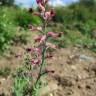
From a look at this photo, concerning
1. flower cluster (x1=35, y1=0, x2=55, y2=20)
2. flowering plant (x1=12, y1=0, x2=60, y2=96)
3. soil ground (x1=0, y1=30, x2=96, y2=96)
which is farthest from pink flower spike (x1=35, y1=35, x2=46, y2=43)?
soil ground (x1=0, y1=30, x2=96, y2=96)

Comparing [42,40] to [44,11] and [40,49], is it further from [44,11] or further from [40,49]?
[44,11]

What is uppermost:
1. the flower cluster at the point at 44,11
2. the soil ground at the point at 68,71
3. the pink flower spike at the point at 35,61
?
the flower cluster at the point at 44,11

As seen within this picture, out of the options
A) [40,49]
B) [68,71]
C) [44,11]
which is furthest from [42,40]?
[68,71]

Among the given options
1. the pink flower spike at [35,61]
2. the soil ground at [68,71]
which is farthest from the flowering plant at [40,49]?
the soil ground at [68,71]

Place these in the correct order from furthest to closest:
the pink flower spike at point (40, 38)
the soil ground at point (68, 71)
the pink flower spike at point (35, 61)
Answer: the soil ground at point (68, 71) → the pink flower spike at point (35, 61) → the pink flower spike at point (40, 38)

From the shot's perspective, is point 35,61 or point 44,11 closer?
point 44,11

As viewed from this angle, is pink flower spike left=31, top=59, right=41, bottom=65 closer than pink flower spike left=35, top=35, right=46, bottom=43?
No

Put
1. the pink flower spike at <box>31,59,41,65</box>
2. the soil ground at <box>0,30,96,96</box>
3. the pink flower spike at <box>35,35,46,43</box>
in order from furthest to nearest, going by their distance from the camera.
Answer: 1. the soil ground at <box>0,30,96,96</box>
2. the pink flower spike at <box>31,59,41,65</box>
3. the pink flower spike at <box>35,35,46,43</box>

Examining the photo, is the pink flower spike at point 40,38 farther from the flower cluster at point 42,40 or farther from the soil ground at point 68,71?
the soil ground at point 68,71

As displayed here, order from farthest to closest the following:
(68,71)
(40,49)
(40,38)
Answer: (68,71) → (40,49) → (40,38)

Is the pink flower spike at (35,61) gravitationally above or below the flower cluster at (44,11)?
below

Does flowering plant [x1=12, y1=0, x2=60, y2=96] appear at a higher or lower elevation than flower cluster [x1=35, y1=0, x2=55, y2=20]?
lower

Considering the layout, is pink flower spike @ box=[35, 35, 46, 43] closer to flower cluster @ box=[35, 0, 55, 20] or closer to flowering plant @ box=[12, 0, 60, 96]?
flowering plant @ box=[12, 0, 60, 96]

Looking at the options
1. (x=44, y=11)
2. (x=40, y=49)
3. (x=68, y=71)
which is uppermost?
(x=44, y=11)
